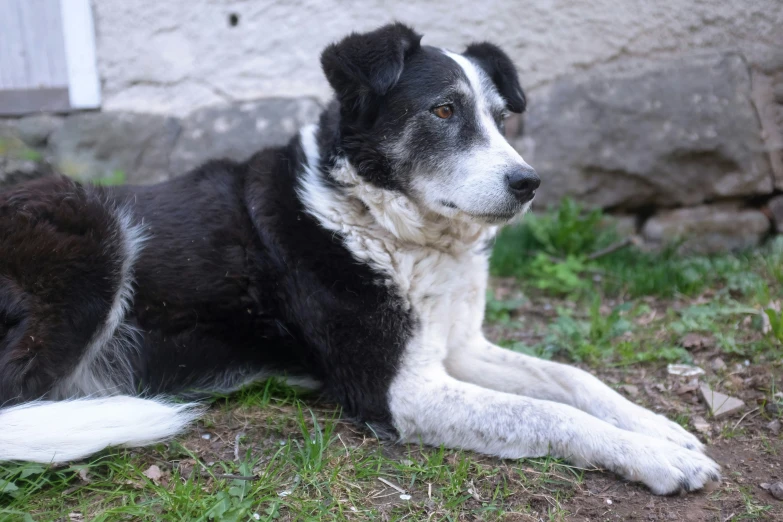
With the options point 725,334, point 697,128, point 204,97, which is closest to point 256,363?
point 725,334

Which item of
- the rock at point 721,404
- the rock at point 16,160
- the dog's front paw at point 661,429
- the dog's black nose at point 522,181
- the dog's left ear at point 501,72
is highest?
the dog's left ear at point 501,72

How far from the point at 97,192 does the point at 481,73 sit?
177cm

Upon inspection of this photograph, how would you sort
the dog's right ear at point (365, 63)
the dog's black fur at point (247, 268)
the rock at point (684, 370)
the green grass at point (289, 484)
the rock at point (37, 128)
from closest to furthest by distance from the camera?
the green grass at point (289, 484), the dog's black fur at point (247, 268), the dog's right ear at point (365, 63), the rock at point (684, 370), the rock at point (37, 128)

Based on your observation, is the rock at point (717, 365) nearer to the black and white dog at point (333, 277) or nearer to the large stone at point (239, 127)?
the black and white dog at point (333, 277)

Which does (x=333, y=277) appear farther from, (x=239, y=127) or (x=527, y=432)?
(x=239, y=127)

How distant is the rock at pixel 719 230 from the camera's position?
4.71 meters

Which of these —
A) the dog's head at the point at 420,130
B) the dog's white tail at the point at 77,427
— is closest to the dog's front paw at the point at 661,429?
the dog's head at the point at 420,130

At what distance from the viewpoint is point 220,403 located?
2.85 m

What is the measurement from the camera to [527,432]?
2434mm

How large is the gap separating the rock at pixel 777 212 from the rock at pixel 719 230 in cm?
5

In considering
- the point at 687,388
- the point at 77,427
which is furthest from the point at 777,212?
the point at 77,427

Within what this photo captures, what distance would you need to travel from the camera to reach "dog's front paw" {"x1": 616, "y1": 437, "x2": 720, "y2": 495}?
7.34ft

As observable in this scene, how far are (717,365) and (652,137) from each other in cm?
205

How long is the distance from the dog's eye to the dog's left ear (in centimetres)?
50
